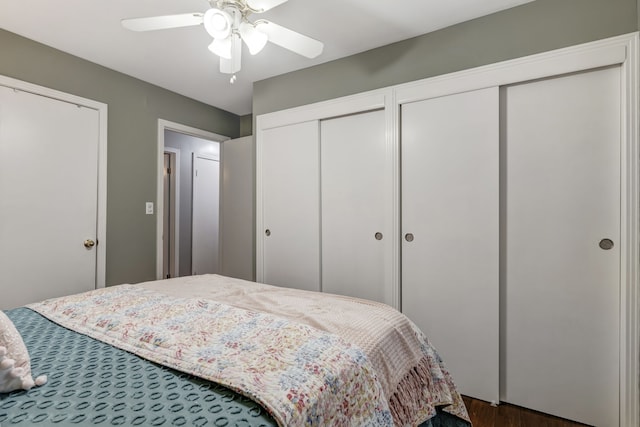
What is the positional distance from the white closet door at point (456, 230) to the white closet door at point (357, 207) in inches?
6.2

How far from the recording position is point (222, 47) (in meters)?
1.68

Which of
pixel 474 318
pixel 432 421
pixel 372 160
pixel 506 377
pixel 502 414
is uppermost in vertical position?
pixel 372 160

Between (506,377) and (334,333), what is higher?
(334,333)

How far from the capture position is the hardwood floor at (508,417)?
1819 millimetres

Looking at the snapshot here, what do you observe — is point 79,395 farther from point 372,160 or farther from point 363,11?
point 363,11

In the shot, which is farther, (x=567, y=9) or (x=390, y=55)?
(x=390, y=55)

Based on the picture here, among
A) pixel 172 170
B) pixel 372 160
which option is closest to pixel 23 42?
Answer: pixel 172 170

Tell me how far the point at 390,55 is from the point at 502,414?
8.16ft

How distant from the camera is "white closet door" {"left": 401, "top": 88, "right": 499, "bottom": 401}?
79.4 inches

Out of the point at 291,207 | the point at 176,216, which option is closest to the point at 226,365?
the point at 291,207

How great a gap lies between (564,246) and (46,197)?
11.3 feet

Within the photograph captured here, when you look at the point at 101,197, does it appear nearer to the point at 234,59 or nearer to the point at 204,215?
the point at 234,59

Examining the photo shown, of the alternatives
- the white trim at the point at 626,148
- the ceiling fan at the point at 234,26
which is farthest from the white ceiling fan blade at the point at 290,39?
the white trim at the point at 626,148

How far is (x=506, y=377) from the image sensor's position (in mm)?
1997
